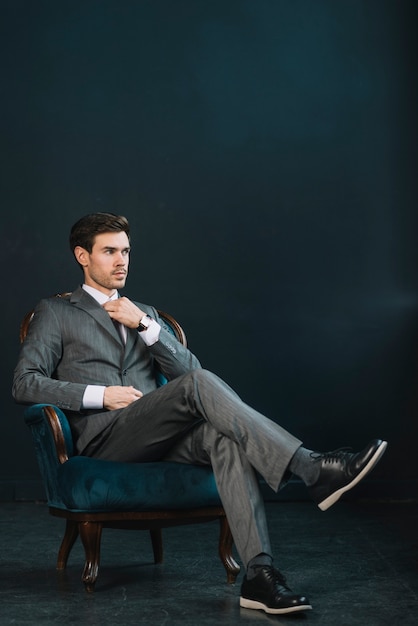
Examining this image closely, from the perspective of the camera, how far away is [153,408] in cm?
293

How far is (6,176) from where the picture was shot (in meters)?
5.43

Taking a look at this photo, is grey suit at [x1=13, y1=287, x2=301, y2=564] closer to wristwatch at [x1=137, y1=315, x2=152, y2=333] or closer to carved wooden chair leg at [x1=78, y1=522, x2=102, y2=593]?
wristwatch at [x1=137, y1=315, x2=152, y2=333]

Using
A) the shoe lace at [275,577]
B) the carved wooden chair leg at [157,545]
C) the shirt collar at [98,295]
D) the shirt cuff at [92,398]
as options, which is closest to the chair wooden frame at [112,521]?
the shirt cuff at [92,398]

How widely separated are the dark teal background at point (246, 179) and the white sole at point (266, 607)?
2742 mm

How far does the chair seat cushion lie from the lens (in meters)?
2.83

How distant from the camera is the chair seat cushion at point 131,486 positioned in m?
2.83

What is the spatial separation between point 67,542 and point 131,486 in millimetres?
589

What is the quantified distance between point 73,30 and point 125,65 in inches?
14.7

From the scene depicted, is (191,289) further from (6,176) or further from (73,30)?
(73,30)

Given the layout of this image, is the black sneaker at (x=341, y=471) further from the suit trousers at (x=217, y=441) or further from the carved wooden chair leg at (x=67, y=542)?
the carved wooden chair leg at (x=67, y=542)

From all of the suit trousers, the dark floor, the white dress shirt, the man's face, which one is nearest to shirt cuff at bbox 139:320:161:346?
the white dress shirt

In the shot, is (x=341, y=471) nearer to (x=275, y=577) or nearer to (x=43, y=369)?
(x=275, y=577)

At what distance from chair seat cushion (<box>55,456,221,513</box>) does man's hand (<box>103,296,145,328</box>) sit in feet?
1.83

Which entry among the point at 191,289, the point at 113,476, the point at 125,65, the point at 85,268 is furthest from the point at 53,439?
the point at 125,65
